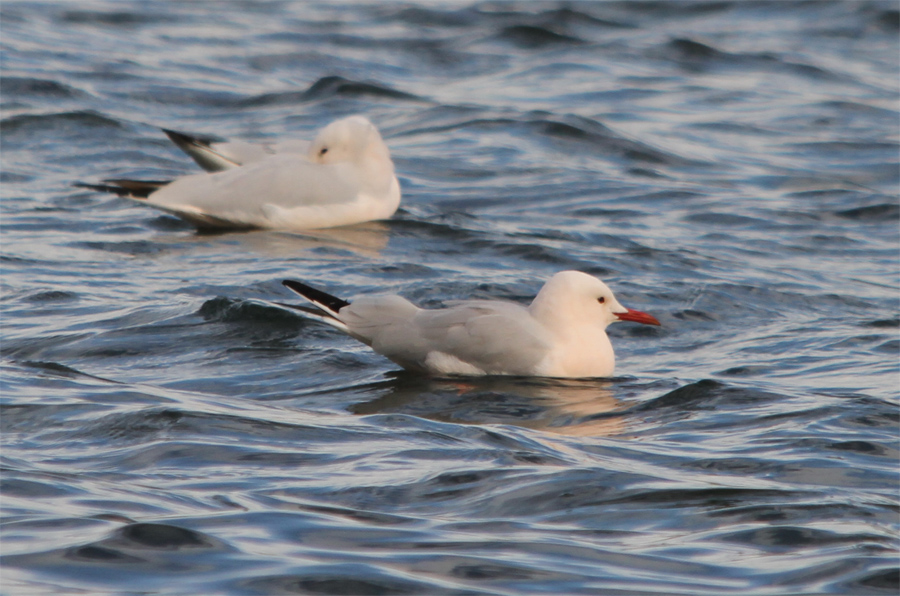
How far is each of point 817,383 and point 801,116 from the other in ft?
30.8

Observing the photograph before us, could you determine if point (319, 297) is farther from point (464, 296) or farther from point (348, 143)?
point (348, 143)

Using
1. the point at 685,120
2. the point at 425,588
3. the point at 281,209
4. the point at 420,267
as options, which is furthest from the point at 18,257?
the point at 685,120

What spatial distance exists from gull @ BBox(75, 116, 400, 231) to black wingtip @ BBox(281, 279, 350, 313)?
3025 millimetres

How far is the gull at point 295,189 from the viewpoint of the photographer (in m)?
10.9

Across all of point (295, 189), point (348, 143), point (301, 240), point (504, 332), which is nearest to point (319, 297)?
point (504, 332)

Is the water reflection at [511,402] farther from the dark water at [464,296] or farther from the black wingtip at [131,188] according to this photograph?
the black wingtip at [131,188]

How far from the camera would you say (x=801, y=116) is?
1641cm

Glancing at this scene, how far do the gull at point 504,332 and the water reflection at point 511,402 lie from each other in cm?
8

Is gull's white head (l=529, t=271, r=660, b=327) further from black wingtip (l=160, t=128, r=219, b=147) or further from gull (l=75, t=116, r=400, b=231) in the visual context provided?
black wingtip (l=160, t=128, r=219, b=147)

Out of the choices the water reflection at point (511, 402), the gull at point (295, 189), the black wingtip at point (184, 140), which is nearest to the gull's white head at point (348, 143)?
the gull at point (295, 189)

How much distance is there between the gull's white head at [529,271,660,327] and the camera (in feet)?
25.0

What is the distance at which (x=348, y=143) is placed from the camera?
36.9 feet

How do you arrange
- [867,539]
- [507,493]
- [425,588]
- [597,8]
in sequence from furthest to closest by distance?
[597,8] → [507,493] → [867,539] → [425,588]

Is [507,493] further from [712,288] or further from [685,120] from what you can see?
[685,120]
